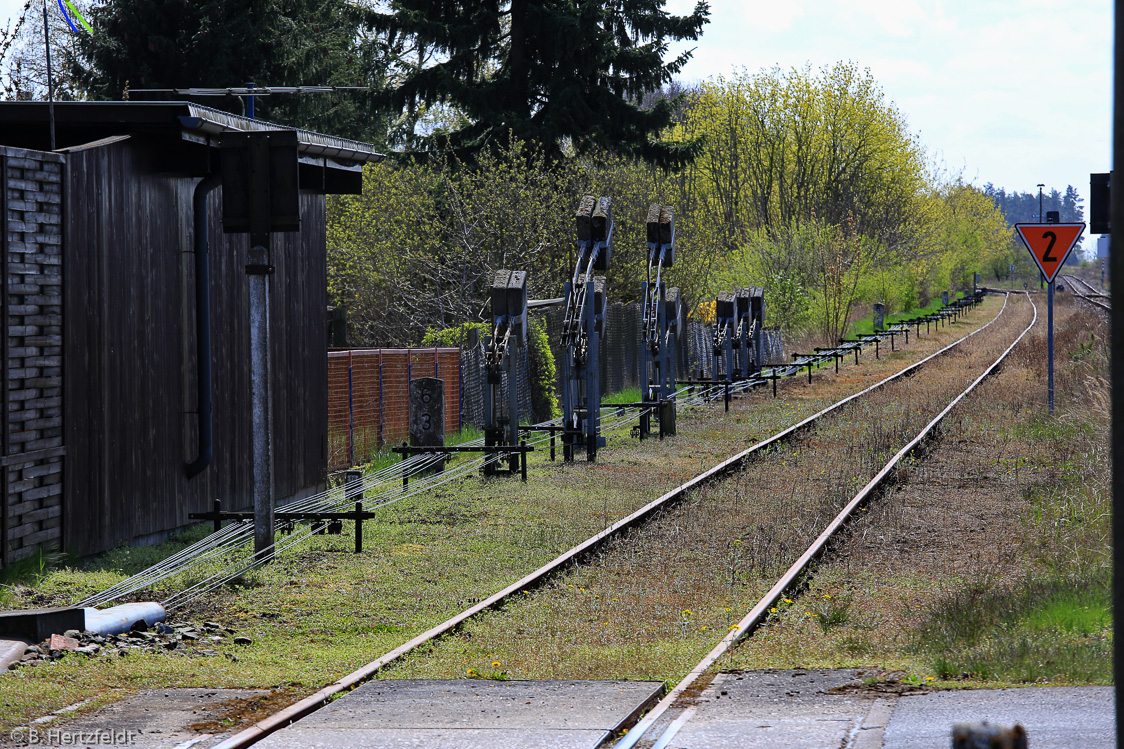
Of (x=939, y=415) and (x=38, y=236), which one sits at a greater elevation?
(x=38, y=236)

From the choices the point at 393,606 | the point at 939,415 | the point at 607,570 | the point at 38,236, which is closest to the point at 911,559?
the point at 607,570

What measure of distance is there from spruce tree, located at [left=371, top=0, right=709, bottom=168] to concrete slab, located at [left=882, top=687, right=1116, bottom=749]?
86.4 feet

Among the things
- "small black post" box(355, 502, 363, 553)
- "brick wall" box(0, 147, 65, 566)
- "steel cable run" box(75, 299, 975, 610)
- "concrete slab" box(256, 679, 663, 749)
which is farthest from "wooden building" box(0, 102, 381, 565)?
"concrete slab" box(256, 679, 663, 749)

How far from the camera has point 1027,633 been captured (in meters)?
7.27

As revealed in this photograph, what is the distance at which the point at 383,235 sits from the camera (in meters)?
31.8

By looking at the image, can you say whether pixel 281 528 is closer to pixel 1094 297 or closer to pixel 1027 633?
pixel 1027 633

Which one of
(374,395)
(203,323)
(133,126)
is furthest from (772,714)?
(374,395)

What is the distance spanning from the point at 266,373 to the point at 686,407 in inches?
649

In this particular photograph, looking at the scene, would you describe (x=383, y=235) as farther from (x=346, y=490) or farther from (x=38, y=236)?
(x=38, y=236)

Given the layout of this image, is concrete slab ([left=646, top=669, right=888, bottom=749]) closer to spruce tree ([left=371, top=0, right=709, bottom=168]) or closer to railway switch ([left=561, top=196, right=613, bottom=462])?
railway switch ([left=561, top=196, right=613, bottom=462])

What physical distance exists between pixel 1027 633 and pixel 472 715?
11.2 feet

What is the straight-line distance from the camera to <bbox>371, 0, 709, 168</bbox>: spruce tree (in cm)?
3145

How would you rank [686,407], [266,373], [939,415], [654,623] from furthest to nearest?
[686,407], [939,415], [266,373], [654,623]

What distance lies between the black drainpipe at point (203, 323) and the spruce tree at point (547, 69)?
64.6ft
